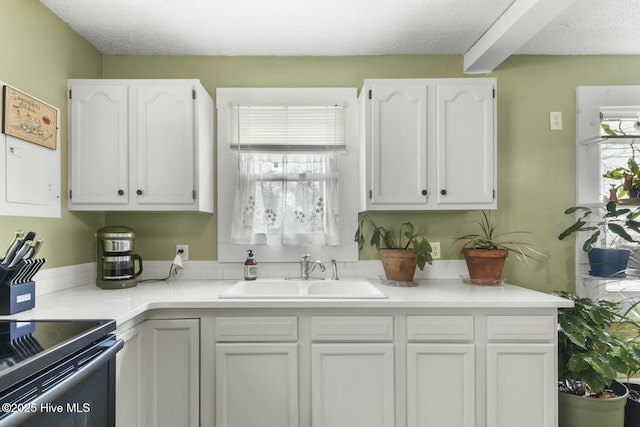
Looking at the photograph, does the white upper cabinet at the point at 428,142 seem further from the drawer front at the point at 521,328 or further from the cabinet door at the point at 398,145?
the drawer front at the point at 521,328

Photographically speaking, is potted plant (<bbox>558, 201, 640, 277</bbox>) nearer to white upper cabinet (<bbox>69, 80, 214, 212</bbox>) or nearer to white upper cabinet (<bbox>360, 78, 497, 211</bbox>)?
white upper cabinet (<bbox>360, 78, 497, 211</bbox>)

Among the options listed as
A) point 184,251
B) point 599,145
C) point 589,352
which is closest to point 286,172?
point 184,251

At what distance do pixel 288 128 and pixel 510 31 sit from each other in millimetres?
1392

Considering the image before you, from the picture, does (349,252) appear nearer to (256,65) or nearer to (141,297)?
(141,297)

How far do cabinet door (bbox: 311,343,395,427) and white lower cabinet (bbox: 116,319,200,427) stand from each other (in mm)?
595

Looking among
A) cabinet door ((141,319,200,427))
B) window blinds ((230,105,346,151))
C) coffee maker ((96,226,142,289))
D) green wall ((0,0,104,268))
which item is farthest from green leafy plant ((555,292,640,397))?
green wall ((0,0,104,268))

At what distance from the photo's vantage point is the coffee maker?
2080 mm

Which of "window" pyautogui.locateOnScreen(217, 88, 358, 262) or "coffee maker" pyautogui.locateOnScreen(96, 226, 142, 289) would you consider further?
"window" pyautogui.locateOnScreen(217, 88, 358, 262)

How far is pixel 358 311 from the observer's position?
1797 millimetres

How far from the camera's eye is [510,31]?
1943 mm

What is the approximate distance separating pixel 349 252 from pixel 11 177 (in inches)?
73.4

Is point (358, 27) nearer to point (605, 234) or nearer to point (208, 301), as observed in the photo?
point (208, 301)

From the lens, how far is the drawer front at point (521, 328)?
5.86 feet

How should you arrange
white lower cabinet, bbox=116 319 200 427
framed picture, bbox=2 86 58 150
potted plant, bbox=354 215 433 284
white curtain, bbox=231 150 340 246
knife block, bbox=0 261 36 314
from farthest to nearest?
white curtain, bbox=231 150 340 246 → potted plant, bbox=354 215 433 284 → white lower cabinet, bbox=116 319 200 427 → framed picture, bbox=2 86 58 150 → knife block, bbox=0 261 36 314
